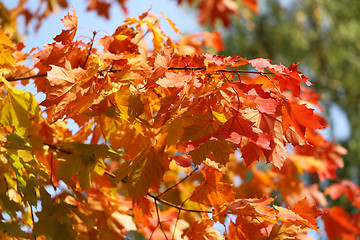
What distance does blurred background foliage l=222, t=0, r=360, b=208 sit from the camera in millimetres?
4422

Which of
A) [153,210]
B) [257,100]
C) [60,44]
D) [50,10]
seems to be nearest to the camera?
[257,100]

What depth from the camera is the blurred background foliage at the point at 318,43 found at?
4.42 metres

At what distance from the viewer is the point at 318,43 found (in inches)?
183

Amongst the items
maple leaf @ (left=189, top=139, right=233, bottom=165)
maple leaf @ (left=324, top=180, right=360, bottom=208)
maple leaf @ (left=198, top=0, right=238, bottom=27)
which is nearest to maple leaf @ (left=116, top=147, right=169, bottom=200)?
maple leaf @ (left=189, top=139, right=233, bottom=165)

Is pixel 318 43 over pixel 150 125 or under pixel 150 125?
over

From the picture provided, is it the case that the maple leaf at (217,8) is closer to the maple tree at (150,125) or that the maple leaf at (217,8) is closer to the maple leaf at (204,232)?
the maple tree at (150,125)

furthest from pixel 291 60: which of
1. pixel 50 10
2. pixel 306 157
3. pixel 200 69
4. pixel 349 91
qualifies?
pixel 200 69

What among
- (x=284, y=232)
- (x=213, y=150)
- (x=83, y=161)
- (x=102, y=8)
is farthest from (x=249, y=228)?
(x=102, y=8)

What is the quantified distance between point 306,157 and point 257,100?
83.4 inches

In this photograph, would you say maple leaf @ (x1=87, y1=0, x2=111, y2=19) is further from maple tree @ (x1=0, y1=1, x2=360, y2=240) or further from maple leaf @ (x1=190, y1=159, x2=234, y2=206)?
maple leaf @ (x1=190, y1=159, x2=234, y2=206)

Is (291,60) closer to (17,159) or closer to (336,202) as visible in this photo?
(336,202)

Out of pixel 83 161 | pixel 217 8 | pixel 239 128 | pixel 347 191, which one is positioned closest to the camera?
pixel 239 128

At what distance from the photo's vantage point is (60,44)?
0.81 m

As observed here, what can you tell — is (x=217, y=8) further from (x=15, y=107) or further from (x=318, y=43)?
(x=318, y=43)
